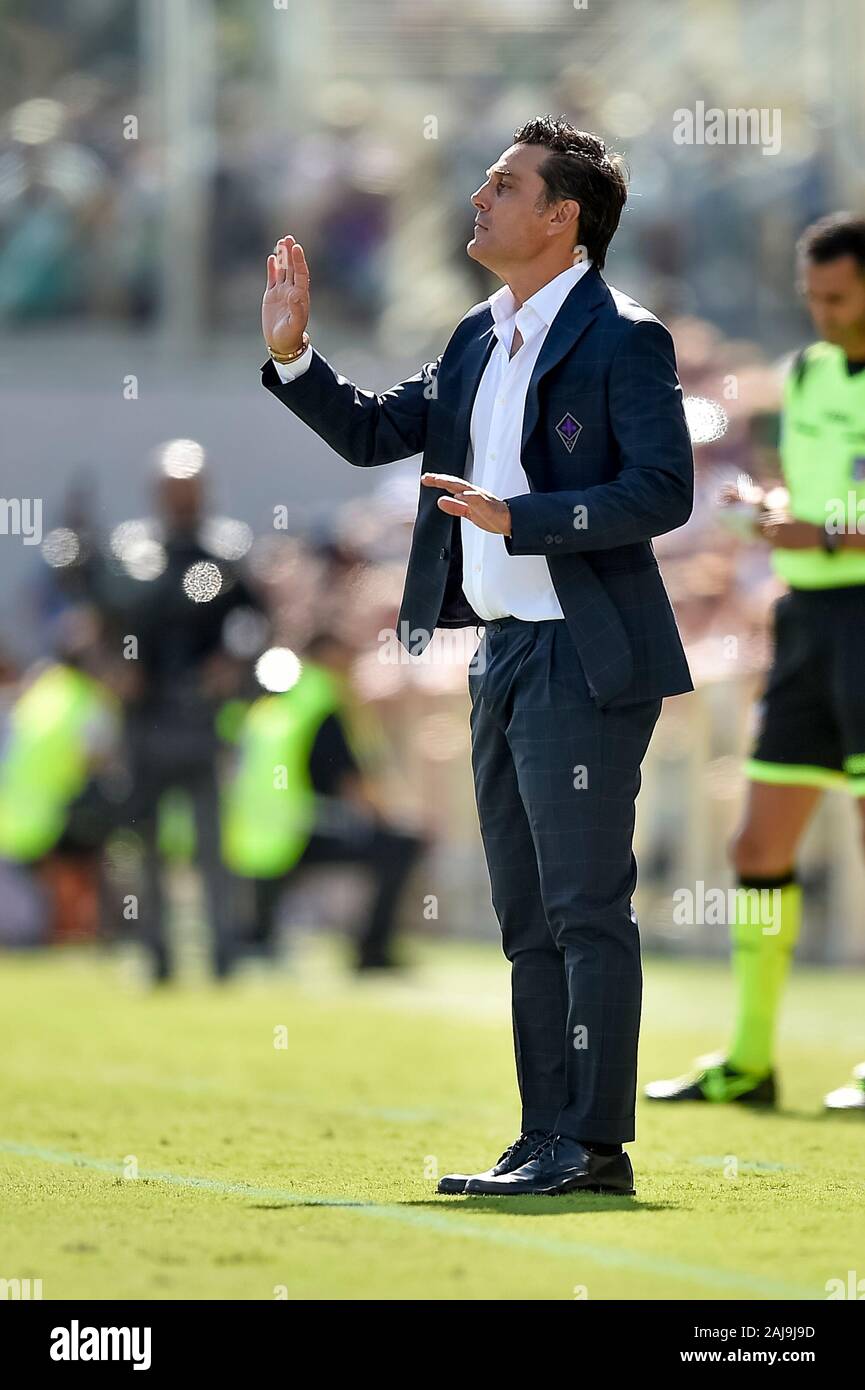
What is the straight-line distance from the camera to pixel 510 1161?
4.48 m

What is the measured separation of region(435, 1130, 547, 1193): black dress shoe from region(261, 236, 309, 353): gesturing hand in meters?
1.57

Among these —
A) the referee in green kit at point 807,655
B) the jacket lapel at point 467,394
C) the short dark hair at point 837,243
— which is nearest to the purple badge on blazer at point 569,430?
the jacket lapel at point 467,394

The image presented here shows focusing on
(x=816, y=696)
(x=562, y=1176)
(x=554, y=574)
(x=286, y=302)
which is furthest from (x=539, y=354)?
(x=816, y=696)

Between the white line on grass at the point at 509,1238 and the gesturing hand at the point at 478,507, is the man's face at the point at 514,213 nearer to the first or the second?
the gesturing hand at the point at 478,507

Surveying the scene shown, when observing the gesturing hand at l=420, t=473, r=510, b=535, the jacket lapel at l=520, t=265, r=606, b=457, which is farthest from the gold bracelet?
the gesturing hand at l=420, t=473, r=510, b=535

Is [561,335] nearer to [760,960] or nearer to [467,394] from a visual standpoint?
[467,394]

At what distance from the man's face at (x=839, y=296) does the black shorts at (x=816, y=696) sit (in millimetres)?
666

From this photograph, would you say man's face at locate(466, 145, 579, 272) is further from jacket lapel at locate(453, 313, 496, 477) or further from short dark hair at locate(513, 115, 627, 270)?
jacket lapel at locate(453, 313, 496, 477)

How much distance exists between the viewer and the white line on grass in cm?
341

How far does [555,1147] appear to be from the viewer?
434cm

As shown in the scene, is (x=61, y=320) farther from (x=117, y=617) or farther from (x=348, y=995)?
(x=348, y=995)

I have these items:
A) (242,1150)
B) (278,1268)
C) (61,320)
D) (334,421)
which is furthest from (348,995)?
(61,320)

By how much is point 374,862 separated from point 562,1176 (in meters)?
6.87
